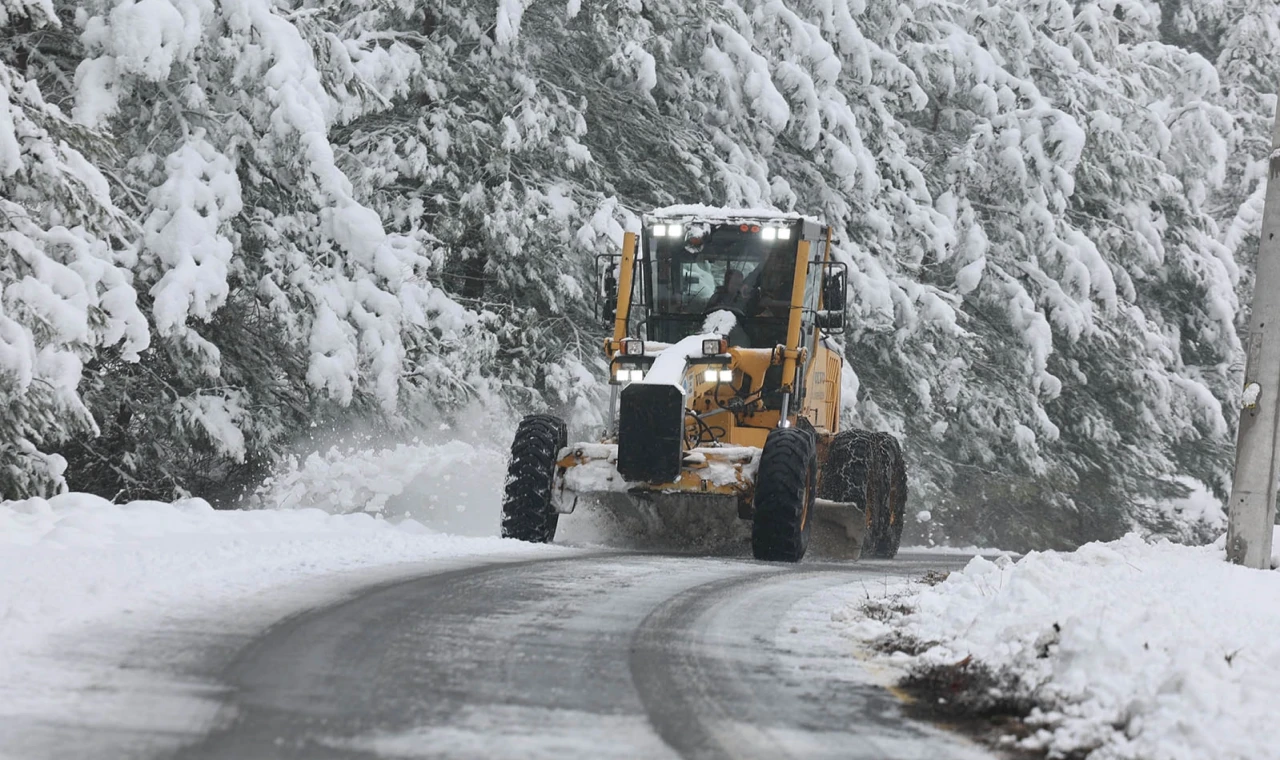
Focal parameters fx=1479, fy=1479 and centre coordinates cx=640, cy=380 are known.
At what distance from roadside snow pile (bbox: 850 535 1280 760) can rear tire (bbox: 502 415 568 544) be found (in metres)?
4.46

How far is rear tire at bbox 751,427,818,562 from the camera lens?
11.7m

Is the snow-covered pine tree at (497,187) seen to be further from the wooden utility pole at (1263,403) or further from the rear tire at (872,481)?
the wooden utility pole at (1263,403)

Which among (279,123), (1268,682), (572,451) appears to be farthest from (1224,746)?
(279,123)

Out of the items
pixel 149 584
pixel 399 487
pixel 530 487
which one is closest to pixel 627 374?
pixel 530 487

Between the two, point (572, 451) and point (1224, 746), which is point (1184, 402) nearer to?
point (572, 451)

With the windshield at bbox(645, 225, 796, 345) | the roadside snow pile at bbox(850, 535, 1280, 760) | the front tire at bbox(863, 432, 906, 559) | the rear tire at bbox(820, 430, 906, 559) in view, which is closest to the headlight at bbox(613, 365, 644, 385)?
the windshield at bbox(645, 225, 796, 345)

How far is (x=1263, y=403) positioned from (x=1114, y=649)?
454cm

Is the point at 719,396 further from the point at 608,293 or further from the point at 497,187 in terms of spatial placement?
the point at 497,187

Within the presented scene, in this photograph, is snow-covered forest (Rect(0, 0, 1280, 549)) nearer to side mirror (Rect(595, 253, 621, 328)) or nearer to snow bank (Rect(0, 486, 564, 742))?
snow bank (Rect(0, 486, 564, 742))

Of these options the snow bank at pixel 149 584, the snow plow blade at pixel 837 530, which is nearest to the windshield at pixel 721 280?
the snow plow blade at pixel 837 530

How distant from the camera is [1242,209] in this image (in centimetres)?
3059

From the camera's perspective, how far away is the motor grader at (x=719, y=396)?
1188 centimetres

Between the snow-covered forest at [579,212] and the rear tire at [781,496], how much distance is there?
3834 mm

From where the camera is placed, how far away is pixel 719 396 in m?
13.7
